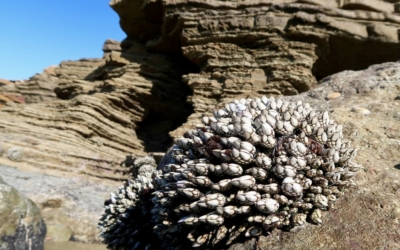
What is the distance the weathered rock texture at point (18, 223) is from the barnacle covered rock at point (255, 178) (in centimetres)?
361

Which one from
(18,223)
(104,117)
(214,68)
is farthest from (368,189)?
(104,117)

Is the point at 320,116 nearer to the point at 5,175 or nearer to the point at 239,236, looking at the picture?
the point at 239,236

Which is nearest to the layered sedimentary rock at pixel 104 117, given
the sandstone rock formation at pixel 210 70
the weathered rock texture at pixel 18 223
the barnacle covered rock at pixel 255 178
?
the sandstone rock formation at pixel 210 70

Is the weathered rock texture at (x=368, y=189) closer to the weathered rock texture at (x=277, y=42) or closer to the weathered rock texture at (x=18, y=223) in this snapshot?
the weathered rock texture at (x=18, y=223)

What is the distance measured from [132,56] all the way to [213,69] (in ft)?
17.1

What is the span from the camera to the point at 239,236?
8.02 feet

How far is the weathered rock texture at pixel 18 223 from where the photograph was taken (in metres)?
5.22

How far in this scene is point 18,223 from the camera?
5.47 m

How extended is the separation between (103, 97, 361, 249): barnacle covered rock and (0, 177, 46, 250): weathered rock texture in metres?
3.61

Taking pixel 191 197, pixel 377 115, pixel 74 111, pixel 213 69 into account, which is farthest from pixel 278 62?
pixel 191 197

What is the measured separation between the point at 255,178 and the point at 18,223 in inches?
186

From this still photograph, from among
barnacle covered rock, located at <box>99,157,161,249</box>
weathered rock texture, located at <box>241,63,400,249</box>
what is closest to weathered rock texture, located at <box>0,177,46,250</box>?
barnacle covered rock, located at <box>99,157,161,249</box>

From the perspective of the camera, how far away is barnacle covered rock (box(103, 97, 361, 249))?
2352 millimetres

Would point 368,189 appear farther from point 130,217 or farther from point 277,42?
point 277,42
